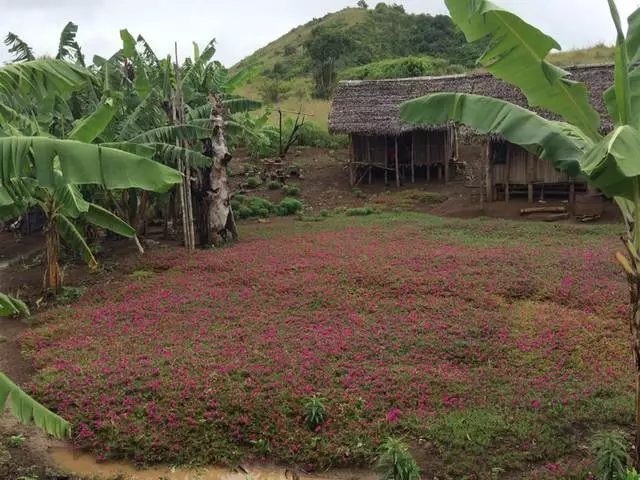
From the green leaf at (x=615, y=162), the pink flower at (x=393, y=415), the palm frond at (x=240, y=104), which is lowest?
the pink flower at (x=393, y=415)

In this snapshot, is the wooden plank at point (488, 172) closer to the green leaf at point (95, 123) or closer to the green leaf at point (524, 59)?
the green leaf at point (95, 123)

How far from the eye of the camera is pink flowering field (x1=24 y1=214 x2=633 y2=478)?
698cm

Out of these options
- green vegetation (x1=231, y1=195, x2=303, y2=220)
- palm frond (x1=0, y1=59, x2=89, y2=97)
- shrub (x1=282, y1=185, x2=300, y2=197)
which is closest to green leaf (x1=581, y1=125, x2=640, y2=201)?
palm frond (x1=0, y1=59, x2=89, y2=97)

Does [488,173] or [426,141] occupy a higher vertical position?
[426,141]

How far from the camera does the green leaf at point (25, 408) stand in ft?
18.0

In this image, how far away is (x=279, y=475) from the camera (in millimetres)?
6707

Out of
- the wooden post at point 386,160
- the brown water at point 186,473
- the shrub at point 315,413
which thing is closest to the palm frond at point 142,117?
the brown water at point 186,473

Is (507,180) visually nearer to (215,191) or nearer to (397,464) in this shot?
(215,191)

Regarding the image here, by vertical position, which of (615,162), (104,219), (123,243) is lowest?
(123,243)

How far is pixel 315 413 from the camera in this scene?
287 inches

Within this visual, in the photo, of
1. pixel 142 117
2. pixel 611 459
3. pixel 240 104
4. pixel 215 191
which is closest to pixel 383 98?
pixel 240 104

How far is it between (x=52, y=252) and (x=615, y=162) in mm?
11207

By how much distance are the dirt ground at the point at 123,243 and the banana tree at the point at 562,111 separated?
20.3 feet

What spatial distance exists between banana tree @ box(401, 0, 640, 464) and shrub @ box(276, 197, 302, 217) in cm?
1435
